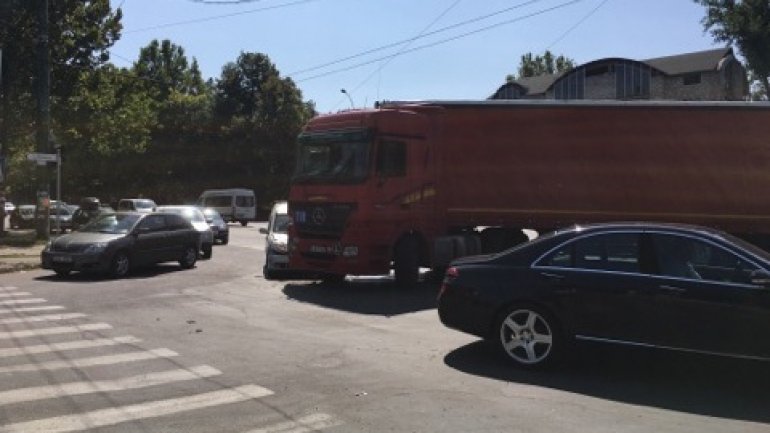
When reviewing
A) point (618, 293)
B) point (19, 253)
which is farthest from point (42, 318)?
point (19, 253)

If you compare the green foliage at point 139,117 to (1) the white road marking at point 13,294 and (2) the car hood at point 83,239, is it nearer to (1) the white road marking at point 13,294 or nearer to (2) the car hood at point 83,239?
(2) the car hood at point 83,239

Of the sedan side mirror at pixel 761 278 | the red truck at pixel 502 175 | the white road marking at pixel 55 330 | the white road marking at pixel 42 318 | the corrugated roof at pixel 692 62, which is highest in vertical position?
the corrugated roof at pixel 692 62

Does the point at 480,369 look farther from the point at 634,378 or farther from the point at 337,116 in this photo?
the point at 337,116

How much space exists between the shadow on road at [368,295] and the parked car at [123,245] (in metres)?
4.30

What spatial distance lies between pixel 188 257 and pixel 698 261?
48.3 feet

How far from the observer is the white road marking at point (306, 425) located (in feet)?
18.1

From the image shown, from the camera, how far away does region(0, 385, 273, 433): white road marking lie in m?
5.54

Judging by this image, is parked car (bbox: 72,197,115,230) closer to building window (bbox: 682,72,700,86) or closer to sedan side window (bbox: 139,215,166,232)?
sedan side window (bbox: 139,215,166,232)

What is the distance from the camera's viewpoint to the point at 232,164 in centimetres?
6581

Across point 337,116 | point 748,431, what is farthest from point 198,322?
point 748,431

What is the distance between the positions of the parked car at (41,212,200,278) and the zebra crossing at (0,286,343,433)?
6039mm

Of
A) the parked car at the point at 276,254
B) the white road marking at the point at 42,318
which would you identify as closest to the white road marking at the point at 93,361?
the white road marking at the point at 42,318

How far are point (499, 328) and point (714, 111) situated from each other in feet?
30.2

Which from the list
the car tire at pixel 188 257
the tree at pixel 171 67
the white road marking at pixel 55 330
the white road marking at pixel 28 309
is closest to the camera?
the white road marking at pixel 55 330
